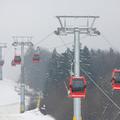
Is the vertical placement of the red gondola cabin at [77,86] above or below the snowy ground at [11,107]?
above

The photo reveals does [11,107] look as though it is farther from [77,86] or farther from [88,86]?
[77,86]

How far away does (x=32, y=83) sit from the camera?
142m

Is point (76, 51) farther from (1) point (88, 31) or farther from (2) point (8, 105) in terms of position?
(2) point (8, 105)

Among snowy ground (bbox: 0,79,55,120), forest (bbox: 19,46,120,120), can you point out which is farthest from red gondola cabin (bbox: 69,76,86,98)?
snowy ground (bbox: 0,79,55,120)

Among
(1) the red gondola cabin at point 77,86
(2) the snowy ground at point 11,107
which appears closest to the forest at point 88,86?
(2) the snowy ground at point 11,107

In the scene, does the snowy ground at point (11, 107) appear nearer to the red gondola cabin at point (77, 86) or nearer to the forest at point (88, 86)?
the forest at point (88, 86)

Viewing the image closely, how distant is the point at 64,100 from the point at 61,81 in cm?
1120

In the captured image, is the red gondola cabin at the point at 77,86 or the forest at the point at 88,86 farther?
the forest at the point at 88,86

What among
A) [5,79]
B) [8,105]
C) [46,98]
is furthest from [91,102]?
[5,79]

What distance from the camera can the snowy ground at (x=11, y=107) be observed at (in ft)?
207

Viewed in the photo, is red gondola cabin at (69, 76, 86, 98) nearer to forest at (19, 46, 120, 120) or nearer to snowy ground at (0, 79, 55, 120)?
forest at (19, 46, 120, 120)

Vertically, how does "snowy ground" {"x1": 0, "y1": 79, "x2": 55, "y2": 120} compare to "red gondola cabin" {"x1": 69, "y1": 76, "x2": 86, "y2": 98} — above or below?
below

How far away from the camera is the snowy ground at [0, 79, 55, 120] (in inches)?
2479

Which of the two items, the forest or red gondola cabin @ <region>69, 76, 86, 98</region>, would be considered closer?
red gondola cabin @ <region>69, 76, 86, 98</region>
